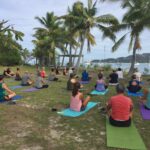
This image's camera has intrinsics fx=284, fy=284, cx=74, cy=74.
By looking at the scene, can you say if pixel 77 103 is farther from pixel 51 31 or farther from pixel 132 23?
pixel 51 31

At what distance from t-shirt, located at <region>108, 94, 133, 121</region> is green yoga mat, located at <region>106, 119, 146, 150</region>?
0.97 ft

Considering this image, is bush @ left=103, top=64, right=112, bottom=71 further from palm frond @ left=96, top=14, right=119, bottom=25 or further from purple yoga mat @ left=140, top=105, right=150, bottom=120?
purple yoga mat @ left=140, top=105, right=150, bottom=120

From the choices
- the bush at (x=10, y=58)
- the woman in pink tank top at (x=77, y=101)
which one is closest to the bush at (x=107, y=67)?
the bush at (x=10, y=58)

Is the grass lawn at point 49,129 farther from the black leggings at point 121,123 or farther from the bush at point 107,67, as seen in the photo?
the bush at point 107,67

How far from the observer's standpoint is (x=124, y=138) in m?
6.82

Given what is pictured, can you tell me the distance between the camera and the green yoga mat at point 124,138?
6359 millimetres

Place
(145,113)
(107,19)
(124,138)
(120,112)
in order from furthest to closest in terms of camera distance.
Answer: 1. (107,19)
2. (145,113)
3. (120,112)
4. (124,138)

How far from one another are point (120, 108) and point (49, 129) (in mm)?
1988

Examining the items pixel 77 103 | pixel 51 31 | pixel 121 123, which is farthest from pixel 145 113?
pixel 51 31

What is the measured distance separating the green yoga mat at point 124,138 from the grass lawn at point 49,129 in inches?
5.7

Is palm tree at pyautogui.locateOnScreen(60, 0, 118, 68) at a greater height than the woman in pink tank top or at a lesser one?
greater

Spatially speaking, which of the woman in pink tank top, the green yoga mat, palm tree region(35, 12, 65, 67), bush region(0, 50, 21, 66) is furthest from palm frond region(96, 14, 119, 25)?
the green yoga mat

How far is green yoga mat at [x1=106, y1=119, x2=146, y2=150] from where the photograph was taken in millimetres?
6359

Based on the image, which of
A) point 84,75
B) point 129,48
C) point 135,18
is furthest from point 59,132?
point 129,48
